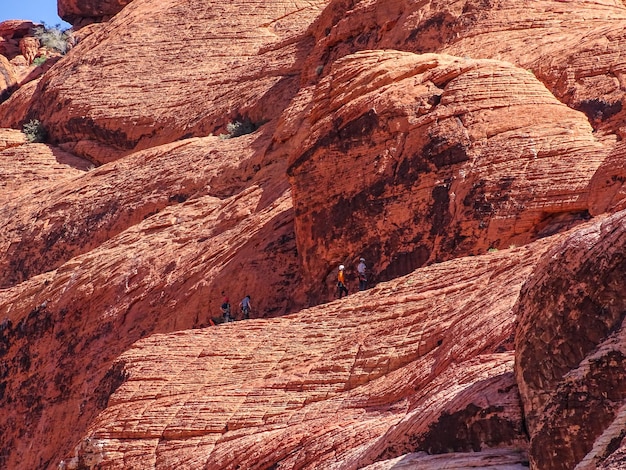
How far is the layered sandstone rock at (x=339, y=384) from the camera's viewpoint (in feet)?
42.7

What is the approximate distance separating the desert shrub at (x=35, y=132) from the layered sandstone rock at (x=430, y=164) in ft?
64.0

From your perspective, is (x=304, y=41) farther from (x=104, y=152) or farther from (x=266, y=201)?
(x=266, y=201)

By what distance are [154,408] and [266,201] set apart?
11.1 metres

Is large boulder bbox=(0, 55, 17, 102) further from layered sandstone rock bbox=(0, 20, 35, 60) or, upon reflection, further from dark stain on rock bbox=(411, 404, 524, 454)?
dark stain on rock bbox=(411, 404, 524, 454)

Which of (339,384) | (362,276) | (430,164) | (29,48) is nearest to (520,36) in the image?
(430,164)

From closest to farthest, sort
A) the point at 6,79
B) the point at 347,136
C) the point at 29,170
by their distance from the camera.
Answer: the point at 347,136 < the point at 29,170 < the point at 6,79

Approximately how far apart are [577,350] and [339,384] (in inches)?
310

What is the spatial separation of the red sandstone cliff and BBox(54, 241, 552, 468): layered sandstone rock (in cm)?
5

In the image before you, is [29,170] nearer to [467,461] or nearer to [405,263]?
[405,263]

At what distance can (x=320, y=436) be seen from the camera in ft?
51.8

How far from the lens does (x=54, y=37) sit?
5975cm

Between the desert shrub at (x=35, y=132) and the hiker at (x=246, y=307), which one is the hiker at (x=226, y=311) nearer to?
the hiker at (x=246, y=307)

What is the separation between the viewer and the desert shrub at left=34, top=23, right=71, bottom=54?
5822cm

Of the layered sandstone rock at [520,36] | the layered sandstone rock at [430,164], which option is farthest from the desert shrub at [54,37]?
the layered sandstone rock at [430,164]
